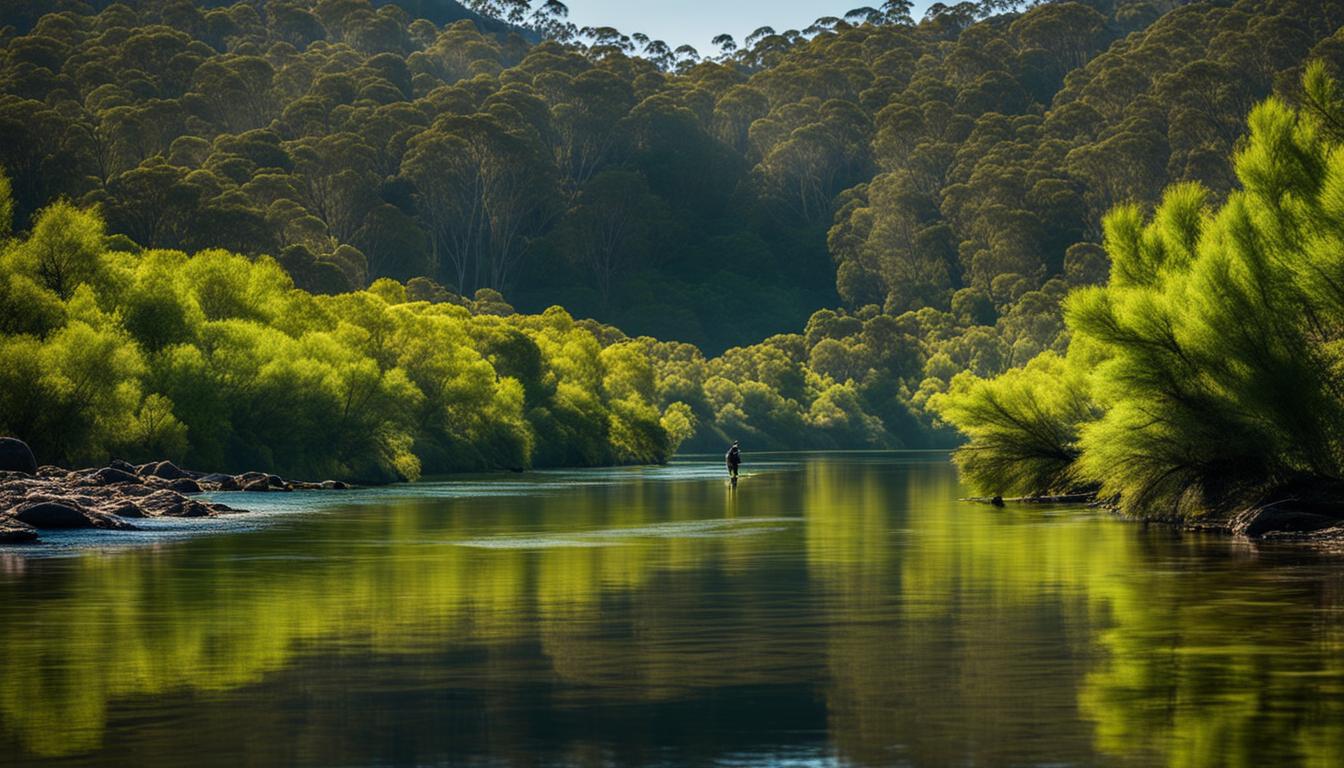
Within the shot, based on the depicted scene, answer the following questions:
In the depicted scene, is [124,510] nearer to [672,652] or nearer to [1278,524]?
[1278,524]

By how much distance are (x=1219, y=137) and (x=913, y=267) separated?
35560 mm

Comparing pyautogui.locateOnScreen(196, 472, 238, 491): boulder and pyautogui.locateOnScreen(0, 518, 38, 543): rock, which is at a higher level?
pyautogui.locateOnScreen(196, 472, 238, 491): boulder

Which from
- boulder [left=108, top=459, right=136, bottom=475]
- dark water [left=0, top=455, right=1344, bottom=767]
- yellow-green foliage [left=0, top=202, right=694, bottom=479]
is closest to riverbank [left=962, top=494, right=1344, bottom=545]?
dark water [left=0, top=455, right=1344, bottom=767]

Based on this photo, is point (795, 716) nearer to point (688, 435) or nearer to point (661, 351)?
point (688, 435)

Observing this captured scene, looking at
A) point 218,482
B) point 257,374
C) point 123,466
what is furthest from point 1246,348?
point 257,374

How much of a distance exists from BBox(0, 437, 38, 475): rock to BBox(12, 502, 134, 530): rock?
38.9 ft

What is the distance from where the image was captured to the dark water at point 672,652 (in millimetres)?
14789

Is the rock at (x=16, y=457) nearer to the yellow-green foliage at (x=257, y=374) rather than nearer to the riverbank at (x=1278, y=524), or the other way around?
the yellow-green foliage at (x=257, y=374)

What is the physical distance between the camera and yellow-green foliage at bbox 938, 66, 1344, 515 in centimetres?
4169

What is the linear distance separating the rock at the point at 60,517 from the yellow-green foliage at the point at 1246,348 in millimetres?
25121

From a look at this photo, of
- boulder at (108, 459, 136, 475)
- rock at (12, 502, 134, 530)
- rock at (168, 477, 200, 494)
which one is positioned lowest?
rock at (12, 502, 134, 530)

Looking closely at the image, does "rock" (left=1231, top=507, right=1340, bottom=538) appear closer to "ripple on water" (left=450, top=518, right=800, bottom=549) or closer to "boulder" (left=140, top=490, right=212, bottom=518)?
"ripple on water" (left=450, top=518, right=800, bottom=549)

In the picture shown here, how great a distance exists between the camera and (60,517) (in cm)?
4462

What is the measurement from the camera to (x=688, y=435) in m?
152
